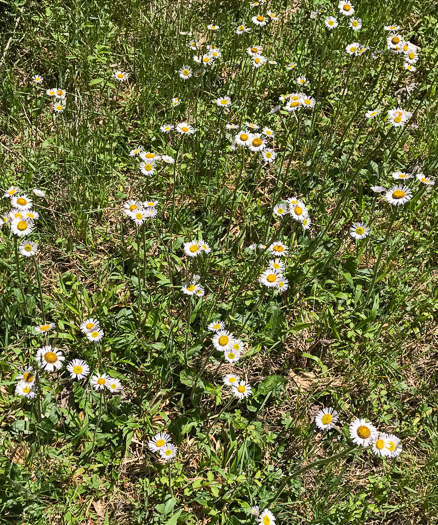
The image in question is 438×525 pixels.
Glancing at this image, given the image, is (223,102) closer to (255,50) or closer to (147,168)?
(255,50)

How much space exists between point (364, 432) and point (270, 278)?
103 centimetres

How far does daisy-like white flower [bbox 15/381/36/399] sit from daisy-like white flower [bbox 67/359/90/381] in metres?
0.25

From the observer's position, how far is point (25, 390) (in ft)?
7.68

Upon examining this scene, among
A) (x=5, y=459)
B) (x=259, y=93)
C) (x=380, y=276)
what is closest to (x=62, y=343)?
(x=5, y=459)

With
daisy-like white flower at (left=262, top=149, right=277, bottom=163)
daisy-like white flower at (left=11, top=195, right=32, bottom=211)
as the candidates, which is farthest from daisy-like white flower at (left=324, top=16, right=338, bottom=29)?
daisy-like white flower at (left=11, top=195, right=32, bottom=211)

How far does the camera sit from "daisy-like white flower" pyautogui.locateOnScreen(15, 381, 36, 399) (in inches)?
91.4

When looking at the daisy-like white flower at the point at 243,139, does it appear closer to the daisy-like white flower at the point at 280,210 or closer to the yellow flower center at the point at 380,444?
the daisy-like white flower at the point at 280,210

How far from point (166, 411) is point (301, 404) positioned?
797 millimetres

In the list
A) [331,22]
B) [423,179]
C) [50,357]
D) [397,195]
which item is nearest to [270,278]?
[397,195]

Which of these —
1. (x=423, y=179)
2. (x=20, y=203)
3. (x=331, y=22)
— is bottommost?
(x=20, y=203)

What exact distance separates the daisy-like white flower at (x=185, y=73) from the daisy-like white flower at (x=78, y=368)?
249cm

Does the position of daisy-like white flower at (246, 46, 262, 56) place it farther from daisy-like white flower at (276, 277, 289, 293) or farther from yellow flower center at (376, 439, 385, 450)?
yellow flower center at (376, 439, 385, 450)

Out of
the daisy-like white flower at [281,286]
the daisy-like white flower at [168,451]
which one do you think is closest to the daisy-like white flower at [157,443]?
the daisy-like white flower at [168,451]

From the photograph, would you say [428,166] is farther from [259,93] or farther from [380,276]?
Result: [259,93]
